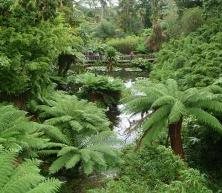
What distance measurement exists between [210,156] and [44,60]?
4.76 metres

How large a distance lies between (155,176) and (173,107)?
4.41 ft

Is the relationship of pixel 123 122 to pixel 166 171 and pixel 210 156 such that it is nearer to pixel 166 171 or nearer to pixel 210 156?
pixel 210 156

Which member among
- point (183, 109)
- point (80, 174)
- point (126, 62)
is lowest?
point (126, 62)

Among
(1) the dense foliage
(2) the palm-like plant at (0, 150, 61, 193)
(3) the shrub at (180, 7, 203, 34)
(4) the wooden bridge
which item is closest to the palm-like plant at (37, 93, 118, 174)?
(1) the dense foliage

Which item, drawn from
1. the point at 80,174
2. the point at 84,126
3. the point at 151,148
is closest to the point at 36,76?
the point at 84,126

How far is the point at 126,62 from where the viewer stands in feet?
100

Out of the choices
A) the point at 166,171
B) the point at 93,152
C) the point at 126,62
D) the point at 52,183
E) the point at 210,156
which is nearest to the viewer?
the point at 52,183

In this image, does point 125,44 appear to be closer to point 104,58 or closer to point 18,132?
point 104,58

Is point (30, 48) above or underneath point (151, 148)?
above

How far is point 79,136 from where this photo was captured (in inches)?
409

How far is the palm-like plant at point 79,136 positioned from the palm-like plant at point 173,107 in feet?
2.97

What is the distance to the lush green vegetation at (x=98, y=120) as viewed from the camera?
802cm

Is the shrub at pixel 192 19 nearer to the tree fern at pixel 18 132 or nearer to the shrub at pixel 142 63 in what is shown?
the shrub at pixel 142 63

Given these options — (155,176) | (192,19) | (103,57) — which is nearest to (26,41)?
(155,176)
